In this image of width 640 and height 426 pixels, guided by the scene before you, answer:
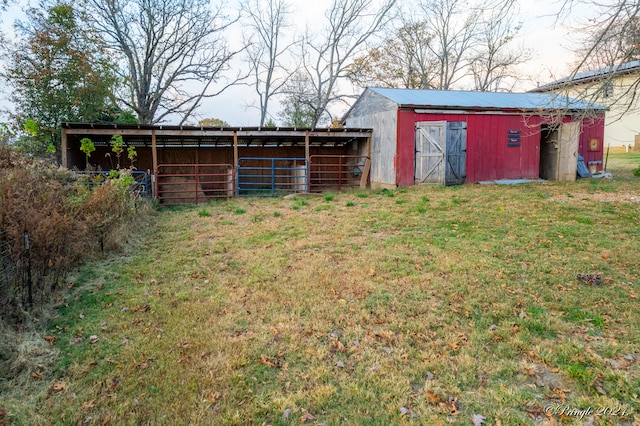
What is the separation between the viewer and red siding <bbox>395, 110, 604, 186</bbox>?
11859mm

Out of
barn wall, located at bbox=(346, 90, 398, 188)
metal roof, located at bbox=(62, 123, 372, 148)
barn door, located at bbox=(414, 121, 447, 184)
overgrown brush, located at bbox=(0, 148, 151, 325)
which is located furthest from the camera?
barn wall, located at bbox=(346, 90, 398, 188)

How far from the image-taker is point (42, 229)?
3.75m

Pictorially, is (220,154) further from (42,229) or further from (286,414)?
(286,414)

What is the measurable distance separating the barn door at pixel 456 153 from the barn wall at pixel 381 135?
167 cm

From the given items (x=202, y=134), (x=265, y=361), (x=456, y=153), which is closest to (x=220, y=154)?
(x=202, y=134)

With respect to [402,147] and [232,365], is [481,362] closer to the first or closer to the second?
[232,365]

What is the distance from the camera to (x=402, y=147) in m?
11.8

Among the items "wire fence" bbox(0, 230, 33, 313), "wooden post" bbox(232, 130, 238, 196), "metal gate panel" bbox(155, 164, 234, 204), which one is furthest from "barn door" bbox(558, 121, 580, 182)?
"wire fence" bbox(0, 230, 33, 313)

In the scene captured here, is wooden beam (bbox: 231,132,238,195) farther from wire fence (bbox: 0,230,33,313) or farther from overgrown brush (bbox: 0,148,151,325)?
wire fence (bbox: 0,230,33,313)

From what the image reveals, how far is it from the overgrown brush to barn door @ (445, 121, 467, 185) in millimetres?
9386

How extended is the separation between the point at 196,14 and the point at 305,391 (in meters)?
20.2

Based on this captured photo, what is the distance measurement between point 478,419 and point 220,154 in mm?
13911

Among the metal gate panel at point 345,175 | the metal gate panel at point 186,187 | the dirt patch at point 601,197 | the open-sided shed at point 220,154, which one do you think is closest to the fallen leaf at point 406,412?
the dirt patch at point 601,197

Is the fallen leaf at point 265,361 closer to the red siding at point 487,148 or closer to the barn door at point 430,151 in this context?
the red siding at point 487,148
